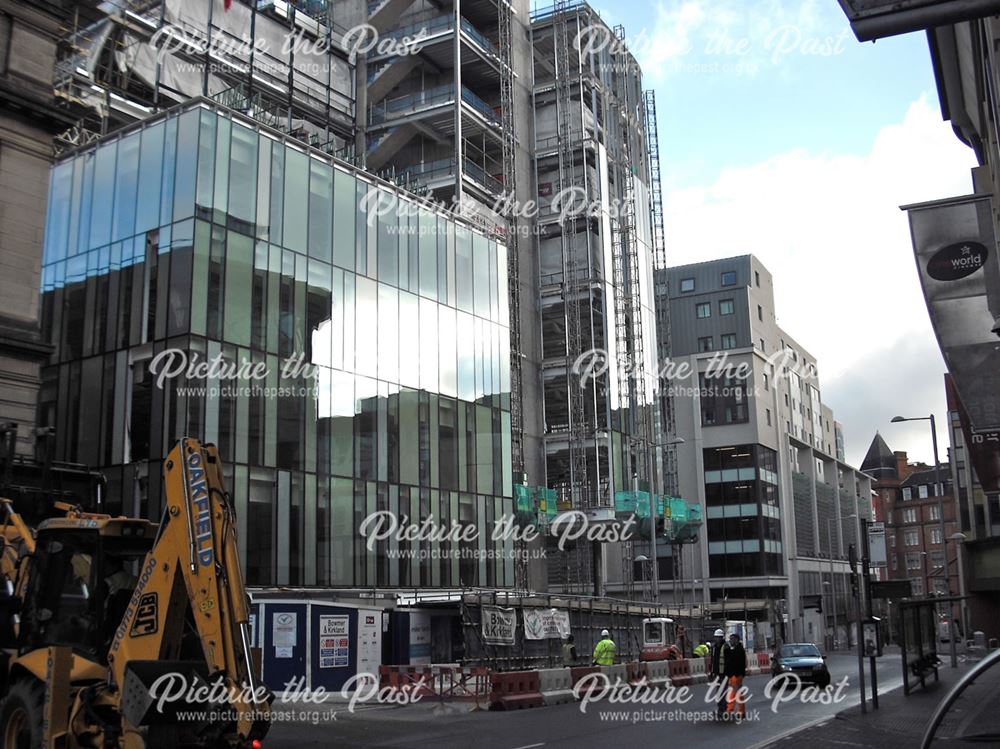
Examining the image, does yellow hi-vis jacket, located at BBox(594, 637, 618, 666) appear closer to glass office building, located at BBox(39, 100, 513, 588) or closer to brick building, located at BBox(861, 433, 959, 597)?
glass office building, located at BBox(39, 100, 513, 588)

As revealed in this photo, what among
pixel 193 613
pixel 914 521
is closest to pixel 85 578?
pixel 193 613

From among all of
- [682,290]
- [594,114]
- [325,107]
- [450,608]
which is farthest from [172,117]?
[682,290]

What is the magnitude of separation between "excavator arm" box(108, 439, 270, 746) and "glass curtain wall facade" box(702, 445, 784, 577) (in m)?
76.5

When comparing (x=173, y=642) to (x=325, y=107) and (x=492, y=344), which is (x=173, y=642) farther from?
(x=325, y=107)

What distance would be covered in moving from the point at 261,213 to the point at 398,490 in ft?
38.0

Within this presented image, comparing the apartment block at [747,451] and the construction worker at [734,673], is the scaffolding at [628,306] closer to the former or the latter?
the apartment block at [747,451]

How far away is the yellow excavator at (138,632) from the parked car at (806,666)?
2273 centimetres

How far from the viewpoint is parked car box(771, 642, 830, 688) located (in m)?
29.7

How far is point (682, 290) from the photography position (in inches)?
3688

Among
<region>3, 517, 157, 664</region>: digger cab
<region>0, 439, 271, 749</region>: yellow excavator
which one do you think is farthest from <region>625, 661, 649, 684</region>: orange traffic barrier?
<region>3, 517, 157, 664</region>: digger cab

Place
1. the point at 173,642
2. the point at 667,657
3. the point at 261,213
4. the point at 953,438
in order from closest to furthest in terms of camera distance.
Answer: the point at 173,642 → the point at 261,213 → the point at 667,657 → the point at 953,438

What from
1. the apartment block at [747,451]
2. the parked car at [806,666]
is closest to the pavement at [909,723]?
the parked car at [806,666]

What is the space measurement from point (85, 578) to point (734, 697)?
501 inches

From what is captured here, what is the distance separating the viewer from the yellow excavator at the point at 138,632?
30.5 ft
